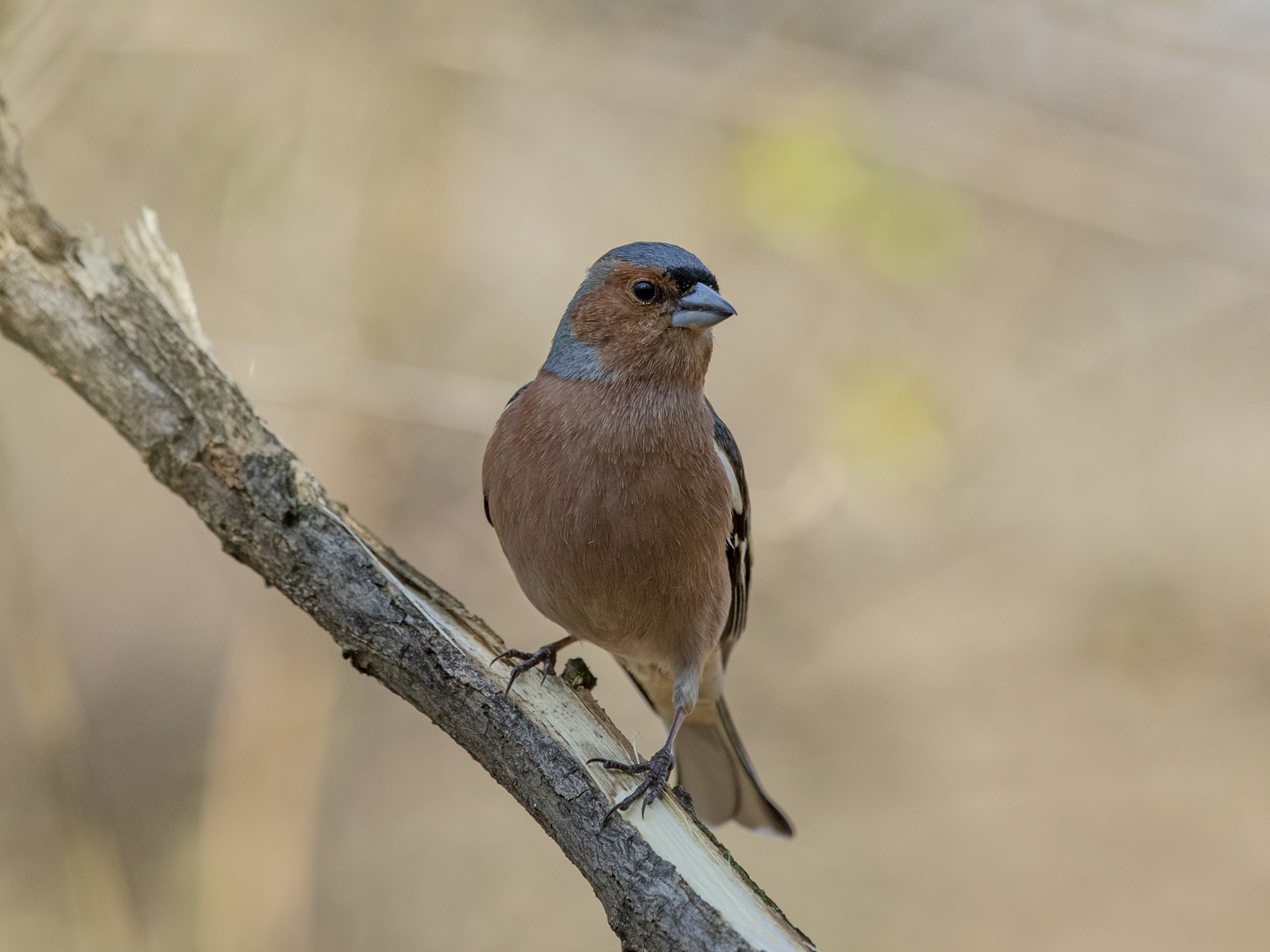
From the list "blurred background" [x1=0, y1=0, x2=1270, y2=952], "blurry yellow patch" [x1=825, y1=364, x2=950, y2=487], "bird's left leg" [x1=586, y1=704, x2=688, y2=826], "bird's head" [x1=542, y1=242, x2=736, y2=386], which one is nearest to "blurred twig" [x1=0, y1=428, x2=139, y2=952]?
"blurred background" [x1=0, y1=0, x2=1270, y2=952]

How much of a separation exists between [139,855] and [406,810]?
6.66ft

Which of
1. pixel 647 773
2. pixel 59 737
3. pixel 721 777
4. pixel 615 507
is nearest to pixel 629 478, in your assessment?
pixel 615 507

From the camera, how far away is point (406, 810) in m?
8.60

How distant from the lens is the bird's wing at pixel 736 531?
4.62 m

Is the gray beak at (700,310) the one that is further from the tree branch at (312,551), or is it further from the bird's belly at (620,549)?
the tree branch at (312,551)

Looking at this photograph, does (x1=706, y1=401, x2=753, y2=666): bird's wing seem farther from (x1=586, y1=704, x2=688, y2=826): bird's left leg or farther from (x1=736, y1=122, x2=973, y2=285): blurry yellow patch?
(x1=736, y1=122, x2=973, y2=285): blurry yellow patch

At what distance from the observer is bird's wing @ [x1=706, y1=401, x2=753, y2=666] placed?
462cm

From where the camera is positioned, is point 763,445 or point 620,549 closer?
point 620,549

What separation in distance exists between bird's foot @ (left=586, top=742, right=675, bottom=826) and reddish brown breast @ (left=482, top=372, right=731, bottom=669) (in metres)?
0.66

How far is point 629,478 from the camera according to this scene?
4074 millimetres

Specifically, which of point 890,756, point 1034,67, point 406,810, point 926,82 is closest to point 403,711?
point 406,810

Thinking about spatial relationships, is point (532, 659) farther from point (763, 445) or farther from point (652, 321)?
point (763, 445)

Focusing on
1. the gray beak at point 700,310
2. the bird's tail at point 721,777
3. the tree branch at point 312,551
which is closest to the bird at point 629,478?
the gray beak at point 700,310

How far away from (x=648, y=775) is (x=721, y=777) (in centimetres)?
169
